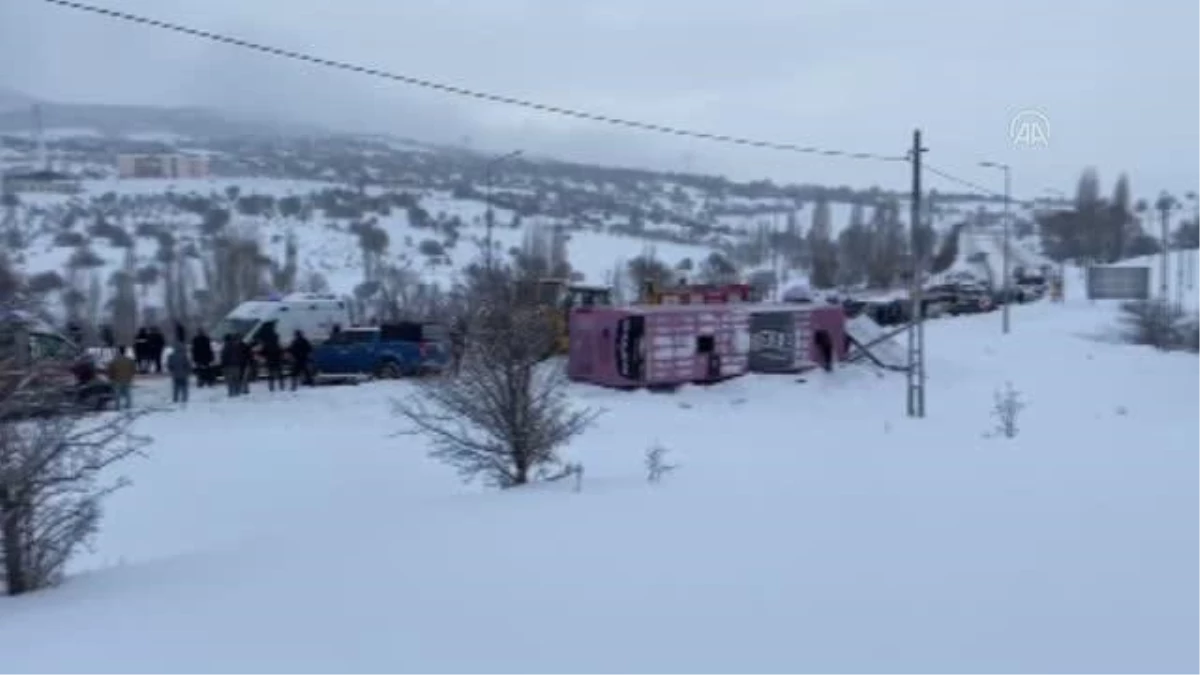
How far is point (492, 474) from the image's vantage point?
15047 mm

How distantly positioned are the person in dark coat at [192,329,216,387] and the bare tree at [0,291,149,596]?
983 inches

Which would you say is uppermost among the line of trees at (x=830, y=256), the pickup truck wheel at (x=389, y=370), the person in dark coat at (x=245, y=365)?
the line of trees at (x=830, y=256)

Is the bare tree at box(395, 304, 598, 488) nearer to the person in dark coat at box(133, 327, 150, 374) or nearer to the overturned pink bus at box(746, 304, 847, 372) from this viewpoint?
the overturned pink bus at box(746, 304, 847, 372)

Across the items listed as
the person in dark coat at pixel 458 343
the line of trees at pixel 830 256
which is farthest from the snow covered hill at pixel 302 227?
the person in dark coat at pixel 458 343

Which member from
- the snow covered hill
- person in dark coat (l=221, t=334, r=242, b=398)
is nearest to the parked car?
the snow covered hill

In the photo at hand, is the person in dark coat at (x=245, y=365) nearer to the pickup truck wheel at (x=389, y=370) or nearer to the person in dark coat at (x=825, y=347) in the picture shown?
the pickup truck wheel at (x=389, y=370)

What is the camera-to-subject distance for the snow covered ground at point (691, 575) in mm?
6770

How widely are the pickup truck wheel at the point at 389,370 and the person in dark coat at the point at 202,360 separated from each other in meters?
4.58

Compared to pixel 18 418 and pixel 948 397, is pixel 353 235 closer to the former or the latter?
pixel 948 397

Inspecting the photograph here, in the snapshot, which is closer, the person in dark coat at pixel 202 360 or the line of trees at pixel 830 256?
the person in dark coat at pixel 202 360

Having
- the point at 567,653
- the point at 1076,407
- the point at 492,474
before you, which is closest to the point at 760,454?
the point at 492,474

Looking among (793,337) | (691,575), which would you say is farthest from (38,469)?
(793,337)

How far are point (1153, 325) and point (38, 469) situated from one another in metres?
60.5

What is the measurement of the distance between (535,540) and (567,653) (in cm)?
297
